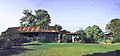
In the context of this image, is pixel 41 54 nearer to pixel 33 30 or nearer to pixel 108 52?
pixel 108 52

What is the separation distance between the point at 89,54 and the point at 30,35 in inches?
1456

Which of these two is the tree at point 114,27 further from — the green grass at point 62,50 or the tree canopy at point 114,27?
the green grass at point 62,50

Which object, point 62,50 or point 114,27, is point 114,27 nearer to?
point 114,27

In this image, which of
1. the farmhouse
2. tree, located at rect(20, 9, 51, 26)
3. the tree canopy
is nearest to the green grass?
the farmhouse

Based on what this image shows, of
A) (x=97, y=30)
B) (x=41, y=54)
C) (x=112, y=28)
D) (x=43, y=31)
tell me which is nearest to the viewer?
(x=41, y=54)

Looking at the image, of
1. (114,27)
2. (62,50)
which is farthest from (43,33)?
(62,50)

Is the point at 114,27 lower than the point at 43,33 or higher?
higher

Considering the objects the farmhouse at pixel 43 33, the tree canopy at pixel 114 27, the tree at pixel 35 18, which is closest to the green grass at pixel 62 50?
the farmhouse at pixel 43 33

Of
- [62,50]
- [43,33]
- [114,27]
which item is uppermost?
[114,27]

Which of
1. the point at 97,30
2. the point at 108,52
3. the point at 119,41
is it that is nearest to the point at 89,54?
the point at 108,52

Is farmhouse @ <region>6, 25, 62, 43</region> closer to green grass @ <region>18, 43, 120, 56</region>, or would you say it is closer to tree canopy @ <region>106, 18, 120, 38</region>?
tree canopy @ <region>106, 18, 120, 38</region>

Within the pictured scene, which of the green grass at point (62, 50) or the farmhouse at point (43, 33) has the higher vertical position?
the farmhouse at point (43, 33)

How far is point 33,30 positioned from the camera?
226 ft

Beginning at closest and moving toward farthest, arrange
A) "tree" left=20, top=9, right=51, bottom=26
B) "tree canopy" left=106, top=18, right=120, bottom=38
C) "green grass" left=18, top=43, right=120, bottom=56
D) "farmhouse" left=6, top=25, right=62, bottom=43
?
1. "green grass" left=18, top=43, right=120, bottom=56
2. "farmhouse" left=6, top=25, right=62, bottom=43
3. "tree canopy" left=106, top=18, right=120, bottom=38
4. "tree" left=20, top=9, right=51, bottom=26
